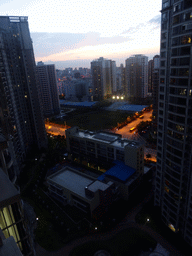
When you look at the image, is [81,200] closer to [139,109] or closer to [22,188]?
[22,188]

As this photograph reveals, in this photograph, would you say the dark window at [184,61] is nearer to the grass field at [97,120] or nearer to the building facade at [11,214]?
the building facade at [11,214]

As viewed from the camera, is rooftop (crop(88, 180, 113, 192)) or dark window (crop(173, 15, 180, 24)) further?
rooftop (crop(88, 180, 113, 192))

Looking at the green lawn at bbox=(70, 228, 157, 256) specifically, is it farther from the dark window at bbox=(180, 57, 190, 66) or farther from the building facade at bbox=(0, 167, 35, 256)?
the dark window at bbox=(180, 57, 190, 66)

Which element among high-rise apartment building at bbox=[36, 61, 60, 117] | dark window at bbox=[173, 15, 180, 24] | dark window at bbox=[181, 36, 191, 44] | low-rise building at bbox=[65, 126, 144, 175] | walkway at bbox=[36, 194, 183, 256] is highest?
dark window at bbox=[173, 15, 180, 24]

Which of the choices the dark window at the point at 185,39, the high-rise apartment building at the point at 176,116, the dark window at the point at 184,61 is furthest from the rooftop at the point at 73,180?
the dark window at the point at 185,39

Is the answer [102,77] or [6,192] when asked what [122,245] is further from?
[102,77]

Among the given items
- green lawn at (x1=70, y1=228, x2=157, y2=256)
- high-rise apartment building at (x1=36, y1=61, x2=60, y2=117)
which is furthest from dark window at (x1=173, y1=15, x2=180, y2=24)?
high-rise apartment building at (x1=36, y1=61, x2=60, y2=117)

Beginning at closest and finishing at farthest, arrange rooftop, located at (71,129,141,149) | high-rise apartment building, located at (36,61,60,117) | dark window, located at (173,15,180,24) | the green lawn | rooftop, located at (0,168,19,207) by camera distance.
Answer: rooftop, located at (0,168,19,207) < dark window, located at (173,15,180,24) < the green lawn < rooftop, located at (71,129,141,149) < high-rise apartment building, located at (36,61,60,117)
